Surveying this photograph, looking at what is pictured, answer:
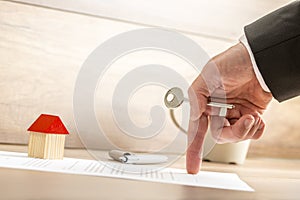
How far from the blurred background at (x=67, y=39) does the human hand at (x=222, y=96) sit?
13.3 inches

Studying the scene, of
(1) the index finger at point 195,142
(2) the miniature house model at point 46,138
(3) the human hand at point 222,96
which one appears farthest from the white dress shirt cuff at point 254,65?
(2) the miniature house model at point 46,138

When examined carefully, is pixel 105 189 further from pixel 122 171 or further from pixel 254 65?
pixel 254 65

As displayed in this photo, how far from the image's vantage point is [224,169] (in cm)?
121

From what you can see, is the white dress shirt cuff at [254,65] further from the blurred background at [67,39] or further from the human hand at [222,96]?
the blurred background at [67,39]

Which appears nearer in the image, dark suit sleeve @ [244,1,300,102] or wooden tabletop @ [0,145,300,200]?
wooden tabletop @ [0,145,300,200]

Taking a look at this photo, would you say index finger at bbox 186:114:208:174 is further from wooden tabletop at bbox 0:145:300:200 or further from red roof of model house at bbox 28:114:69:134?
red roof of model house at bbox 28:114:69:134

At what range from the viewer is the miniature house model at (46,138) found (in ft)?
3.21

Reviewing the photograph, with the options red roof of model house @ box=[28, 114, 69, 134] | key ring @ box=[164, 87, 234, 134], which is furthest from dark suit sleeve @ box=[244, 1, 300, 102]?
red roof of model house @ box=[28, 114, 69, 134]

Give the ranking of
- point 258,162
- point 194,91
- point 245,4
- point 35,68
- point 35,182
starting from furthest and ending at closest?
point 245,4 → point 258,162 → point 35,68 → point 194,91 → point 35,182

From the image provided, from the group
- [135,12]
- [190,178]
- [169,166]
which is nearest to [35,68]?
[135,12]

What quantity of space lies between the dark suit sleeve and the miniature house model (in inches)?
16.2

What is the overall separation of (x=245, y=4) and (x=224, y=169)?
64 cm

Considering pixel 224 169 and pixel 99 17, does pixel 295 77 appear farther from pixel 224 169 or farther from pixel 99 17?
pixel 99 17

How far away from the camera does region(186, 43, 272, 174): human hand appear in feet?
3.36
